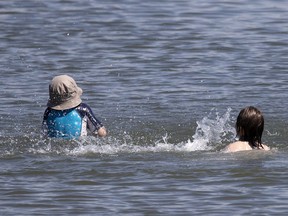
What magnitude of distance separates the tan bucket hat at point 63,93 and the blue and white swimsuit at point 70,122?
0.07m

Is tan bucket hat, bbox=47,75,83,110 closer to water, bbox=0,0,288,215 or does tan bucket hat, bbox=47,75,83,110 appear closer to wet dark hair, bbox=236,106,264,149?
water, bbox=0,0,288,215

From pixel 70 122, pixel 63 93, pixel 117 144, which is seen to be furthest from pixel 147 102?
pixel 63 93

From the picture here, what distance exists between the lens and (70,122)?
13477 mm

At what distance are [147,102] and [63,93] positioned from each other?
Result: 370 cm

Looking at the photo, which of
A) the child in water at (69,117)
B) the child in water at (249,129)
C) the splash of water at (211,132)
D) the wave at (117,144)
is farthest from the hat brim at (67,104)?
the child in water at (249,129)

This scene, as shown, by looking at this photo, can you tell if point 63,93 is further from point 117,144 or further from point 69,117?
point 117,144

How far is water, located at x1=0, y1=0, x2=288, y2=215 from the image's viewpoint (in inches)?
456

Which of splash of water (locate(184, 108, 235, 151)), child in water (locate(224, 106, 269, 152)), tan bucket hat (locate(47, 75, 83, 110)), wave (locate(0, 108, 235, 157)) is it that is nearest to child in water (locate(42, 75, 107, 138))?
tan bucket hat (locate(47, 75, 83, 110))

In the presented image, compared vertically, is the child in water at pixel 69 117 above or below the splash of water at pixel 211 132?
above

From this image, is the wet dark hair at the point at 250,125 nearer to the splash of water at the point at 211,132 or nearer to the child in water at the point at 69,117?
the splash of water at the point at 211,132

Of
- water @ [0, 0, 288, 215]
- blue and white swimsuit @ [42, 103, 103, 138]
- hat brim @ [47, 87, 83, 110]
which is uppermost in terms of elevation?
hat brim @ [47, 87, 83, 110]

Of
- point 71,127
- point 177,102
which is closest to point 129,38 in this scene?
point 177,102

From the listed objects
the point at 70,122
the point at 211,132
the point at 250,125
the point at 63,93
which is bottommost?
the point at 211,132

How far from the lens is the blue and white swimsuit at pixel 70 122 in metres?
13.5
